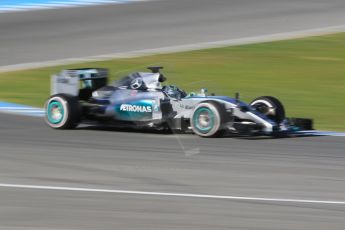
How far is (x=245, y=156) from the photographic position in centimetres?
1083

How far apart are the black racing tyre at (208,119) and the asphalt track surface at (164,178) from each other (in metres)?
0.14

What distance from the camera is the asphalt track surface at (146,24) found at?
22.4m

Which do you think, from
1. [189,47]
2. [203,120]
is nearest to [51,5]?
[189,47]

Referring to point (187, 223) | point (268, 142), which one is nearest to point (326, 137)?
point (268, 142)

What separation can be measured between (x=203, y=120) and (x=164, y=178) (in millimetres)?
2797

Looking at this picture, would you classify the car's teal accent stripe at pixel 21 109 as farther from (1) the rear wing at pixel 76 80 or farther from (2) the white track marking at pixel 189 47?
(2) the white track marking at pixel 189 47

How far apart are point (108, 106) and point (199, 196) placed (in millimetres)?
4683

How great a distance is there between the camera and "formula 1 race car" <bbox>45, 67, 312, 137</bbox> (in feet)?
39.5

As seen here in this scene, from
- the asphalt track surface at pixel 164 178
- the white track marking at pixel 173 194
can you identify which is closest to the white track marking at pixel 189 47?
the asphalt track surface at pixel 164 178

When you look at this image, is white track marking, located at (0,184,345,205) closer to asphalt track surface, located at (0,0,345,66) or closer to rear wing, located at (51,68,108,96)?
rear wing, located at (51,68,108,96)

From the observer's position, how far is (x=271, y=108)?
12.5 meters

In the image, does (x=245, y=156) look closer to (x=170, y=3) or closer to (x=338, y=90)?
(x=338, y=90)

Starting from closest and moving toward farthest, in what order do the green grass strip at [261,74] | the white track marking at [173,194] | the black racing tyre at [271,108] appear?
1. the white track marking at [173,194]
2. the black racing tyre at [271,108]
3. the green grass strip at [261,74]

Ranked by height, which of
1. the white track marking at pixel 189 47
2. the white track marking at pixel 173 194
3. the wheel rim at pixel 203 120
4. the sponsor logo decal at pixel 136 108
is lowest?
the white track marking at pixel 173 194
